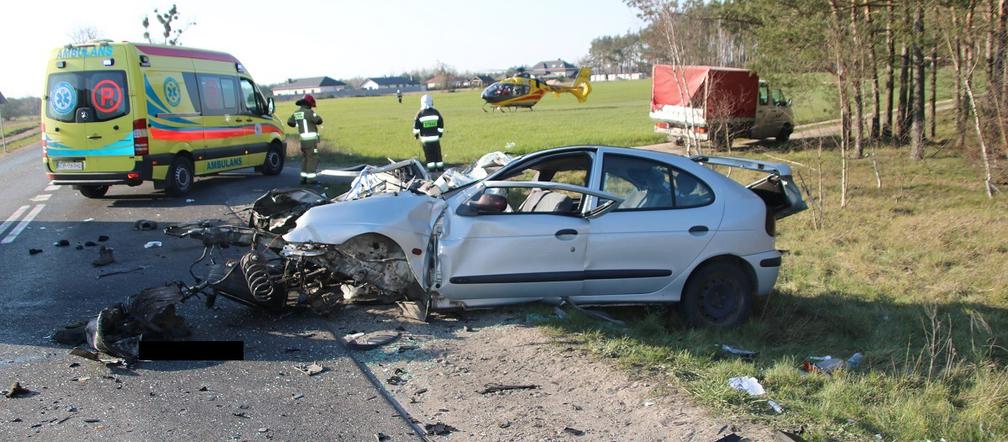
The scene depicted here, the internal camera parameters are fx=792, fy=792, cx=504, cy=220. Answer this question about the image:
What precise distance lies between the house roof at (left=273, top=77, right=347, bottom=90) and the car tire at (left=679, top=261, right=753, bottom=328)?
157414 millimetres

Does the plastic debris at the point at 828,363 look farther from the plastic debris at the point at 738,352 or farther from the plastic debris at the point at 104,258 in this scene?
the plastic debris at the point at 104,258

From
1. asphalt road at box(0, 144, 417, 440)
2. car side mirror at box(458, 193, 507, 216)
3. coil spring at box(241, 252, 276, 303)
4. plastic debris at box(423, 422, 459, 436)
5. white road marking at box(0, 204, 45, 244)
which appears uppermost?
car side mirror at box(458, 193, 507, 216)

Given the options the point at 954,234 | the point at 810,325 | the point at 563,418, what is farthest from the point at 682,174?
the point at 954,234

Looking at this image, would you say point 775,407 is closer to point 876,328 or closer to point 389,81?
point 876,328

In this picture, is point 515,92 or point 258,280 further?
point 515,92

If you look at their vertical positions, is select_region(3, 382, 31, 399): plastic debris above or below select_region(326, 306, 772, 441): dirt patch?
above

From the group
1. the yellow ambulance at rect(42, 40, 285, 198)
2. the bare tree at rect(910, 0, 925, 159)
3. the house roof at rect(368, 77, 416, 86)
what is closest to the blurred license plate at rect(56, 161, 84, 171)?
the yellow ambulance at rect(42, 40, 285, 198)

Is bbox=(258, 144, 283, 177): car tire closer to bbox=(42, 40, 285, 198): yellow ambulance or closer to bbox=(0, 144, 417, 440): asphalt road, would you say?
bbox=(42, 40, 285, 198): yellow ambulance

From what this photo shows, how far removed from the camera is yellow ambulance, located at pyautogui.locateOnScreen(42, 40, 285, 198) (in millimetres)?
12984

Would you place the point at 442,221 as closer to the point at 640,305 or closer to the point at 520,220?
the point at 520,220


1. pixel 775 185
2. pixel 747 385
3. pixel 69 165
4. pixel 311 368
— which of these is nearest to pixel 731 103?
pixel 69 165

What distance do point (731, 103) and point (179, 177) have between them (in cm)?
1657

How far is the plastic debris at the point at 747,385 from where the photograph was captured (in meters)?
4.72

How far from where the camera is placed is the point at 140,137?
13141 mm
